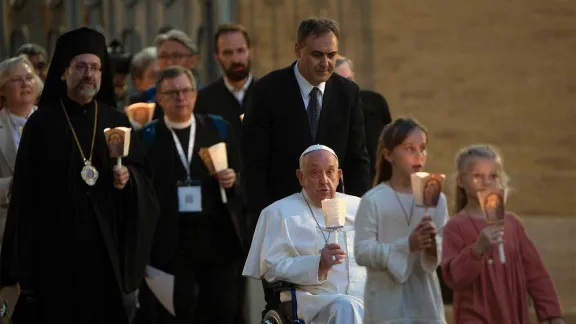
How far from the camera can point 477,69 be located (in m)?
17.5

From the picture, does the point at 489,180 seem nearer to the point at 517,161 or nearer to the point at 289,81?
the point at 289,81

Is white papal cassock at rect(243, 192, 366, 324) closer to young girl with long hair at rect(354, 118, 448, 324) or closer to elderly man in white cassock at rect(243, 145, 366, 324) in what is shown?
elderly man in white cassock at rect(243, 145, 366, 324)

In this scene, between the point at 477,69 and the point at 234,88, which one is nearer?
the point at 234,88

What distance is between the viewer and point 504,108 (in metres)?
17.3

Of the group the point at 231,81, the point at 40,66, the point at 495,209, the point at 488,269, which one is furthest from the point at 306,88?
the point at 40,66

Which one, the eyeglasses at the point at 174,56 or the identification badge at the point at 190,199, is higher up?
the eyeglasses at the point at 174,56

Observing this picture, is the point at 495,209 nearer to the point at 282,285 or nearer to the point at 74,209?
the point at 282,285

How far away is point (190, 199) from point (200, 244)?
0.35m

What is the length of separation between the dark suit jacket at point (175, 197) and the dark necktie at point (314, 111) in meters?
2.38

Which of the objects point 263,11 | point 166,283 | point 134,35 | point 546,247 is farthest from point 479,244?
point 134,35

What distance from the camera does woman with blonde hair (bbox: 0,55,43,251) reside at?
555 inches

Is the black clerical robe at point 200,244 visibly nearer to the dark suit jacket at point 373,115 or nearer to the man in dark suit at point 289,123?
the dark suit jacket at point 373,115

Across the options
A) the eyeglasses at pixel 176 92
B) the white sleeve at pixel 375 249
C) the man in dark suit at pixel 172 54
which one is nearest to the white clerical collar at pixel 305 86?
the white sleeve at pixel 375 249

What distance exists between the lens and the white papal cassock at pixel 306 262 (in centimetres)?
1135
